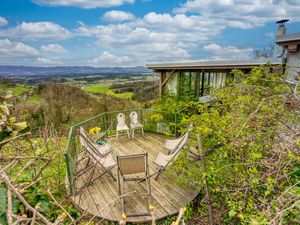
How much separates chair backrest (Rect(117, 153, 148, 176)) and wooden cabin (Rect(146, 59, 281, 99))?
14.7 ft

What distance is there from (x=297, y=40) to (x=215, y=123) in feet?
8.82

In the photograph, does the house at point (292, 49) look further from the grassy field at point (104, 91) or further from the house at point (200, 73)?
the grassy field at point (104, 91)

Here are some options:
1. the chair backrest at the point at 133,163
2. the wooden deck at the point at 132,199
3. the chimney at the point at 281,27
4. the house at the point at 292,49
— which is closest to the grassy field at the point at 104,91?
the wooden deck at the point at 132,199

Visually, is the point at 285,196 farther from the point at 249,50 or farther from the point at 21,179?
the point at 249,50

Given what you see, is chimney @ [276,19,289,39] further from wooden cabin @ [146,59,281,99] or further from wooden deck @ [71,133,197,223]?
wooden deck @ [71,133,197,223]

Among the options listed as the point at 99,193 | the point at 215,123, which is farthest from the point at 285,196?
the point at 99,193

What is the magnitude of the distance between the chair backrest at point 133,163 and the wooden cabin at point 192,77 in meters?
4.49

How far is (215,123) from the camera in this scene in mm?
3158

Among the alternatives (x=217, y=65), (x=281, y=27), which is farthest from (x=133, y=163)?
(x=281, y=27)

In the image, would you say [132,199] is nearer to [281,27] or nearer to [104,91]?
[281,27]

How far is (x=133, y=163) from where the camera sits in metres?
3.77

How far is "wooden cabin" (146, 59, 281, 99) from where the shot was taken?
729 cm

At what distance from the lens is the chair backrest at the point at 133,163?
3.66m

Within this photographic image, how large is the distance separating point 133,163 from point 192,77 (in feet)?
20.2
